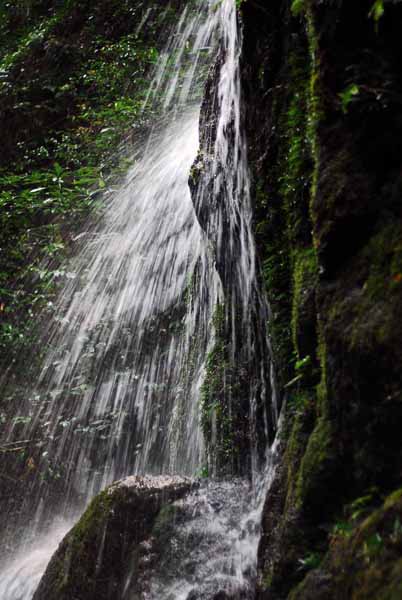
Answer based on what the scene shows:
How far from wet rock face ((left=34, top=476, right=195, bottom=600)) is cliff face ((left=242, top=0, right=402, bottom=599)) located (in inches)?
48.6

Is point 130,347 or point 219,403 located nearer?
point 219,403

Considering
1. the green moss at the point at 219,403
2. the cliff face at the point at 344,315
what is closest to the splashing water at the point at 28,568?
the green moss at the point at 219,403

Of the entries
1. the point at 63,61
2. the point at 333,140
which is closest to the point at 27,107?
the point at 63,61

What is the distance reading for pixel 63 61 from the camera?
11.2m

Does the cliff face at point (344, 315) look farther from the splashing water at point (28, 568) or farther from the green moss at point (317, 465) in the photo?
the splashing water at point (28, 568)

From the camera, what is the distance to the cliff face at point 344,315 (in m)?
2.13

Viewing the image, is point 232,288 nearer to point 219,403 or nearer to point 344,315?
point 219,403

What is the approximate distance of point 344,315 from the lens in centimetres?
235

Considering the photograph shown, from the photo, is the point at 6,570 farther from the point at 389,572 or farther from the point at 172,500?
the point at 389,572

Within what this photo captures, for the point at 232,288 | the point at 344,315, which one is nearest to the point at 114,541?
the point at 232,288

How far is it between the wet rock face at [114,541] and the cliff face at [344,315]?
1.23 metres

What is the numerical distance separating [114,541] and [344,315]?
100 inches

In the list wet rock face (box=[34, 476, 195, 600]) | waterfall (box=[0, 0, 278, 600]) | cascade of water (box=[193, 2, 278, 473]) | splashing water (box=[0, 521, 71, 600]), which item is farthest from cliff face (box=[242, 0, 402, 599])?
splashing water (box=[0, 521, 71, 600])

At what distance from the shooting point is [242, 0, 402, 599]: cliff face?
7.00 feet
